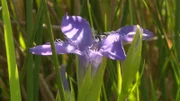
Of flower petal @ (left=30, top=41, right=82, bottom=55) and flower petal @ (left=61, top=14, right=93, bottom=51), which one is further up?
flower petal @ (left=61, top=14, right=93, bottom=51)

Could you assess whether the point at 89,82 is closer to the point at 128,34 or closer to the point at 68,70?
the point at 128,34

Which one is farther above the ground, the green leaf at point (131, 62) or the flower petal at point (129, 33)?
the flower petal at point (129, 33)

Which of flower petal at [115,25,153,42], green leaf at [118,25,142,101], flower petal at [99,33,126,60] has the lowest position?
green leaf at [118,25,142,101]

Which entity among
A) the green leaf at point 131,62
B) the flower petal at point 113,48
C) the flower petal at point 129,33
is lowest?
the green leaf at point 131,62

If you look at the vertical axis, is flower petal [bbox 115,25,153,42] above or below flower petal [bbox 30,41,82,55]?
above

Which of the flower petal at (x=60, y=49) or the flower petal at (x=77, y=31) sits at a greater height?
the flower petal at (x=77, y=31)
